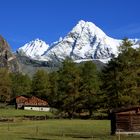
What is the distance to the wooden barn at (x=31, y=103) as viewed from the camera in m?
182

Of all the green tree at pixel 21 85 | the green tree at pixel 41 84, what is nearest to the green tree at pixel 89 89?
the green tree at pixel 41 84

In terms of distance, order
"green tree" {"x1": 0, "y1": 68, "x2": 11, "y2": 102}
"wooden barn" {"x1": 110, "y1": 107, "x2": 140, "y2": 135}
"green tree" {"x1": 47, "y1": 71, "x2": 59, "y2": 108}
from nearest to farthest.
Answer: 1. "wooden barn" {"x1": 110, "y1": 107, "x2": 140, "y2": 135}
2. "green tree" {"x1": 47, "y1": 71, "x2": 59, "y2": 108}
3. "green tree" {"x1": 0, "y1": 68, "x2": 11, "y2": 102}

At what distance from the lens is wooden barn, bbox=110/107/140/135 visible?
249 feet

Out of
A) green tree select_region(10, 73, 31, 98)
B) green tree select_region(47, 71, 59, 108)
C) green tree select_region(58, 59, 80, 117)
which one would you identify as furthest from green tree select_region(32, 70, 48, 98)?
green tree select_region(58, 59, 80, 117)

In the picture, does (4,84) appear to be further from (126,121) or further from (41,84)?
(126,121)

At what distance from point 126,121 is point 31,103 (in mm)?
113804

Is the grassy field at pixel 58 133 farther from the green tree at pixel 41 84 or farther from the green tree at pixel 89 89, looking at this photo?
the green tree at pixel 41 84

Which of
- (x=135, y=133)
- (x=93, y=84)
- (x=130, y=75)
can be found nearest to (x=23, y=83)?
(x=93, y=84)

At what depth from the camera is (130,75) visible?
106 m

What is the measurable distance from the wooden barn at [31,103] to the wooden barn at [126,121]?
4135 inches

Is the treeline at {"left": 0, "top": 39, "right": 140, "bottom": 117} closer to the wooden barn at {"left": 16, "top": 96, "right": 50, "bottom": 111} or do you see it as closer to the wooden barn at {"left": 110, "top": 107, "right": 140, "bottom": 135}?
the wooden barn at {"left": 16, "top": 96, "right": 50, "bottom": 111}

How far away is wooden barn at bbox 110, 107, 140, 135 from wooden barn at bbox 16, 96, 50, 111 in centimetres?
10504

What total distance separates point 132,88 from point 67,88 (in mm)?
26449

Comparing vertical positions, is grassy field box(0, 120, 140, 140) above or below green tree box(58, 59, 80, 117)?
below
